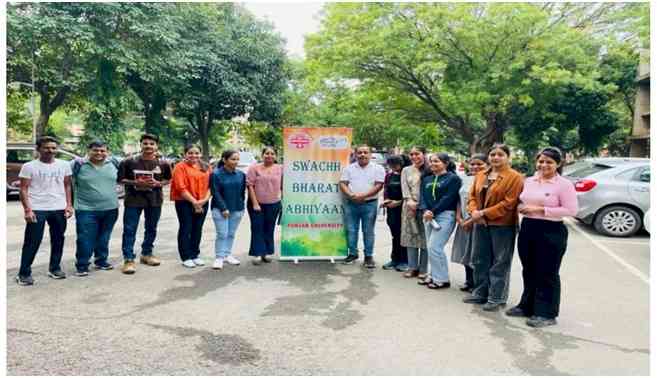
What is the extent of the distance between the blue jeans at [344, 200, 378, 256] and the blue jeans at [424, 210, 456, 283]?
1.10 metres

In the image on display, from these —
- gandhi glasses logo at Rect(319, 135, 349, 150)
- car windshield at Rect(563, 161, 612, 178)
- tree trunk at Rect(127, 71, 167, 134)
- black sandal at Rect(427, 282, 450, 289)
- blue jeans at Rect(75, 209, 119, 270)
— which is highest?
tree trunk at Rect(127, 71, 167, 134)

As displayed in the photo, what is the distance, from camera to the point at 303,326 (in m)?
4.23

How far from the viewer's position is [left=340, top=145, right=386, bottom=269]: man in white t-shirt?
635 cm

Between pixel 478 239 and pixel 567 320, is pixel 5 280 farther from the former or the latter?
pixel 567 320

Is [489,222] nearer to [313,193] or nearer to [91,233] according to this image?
[313,193]

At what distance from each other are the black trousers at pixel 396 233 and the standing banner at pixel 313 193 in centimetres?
71

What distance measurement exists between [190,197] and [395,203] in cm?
244

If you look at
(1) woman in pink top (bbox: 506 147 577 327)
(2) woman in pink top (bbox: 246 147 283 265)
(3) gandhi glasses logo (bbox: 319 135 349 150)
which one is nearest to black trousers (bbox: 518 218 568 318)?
(1) woman in pink top (bbox: 506 147 577 327)

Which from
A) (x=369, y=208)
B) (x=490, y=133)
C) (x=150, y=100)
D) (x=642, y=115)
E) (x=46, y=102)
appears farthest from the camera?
(x=642, y=115)

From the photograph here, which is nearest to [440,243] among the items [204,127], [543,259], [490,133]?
[543,259]

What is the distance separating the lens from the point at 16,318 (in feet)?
14.2

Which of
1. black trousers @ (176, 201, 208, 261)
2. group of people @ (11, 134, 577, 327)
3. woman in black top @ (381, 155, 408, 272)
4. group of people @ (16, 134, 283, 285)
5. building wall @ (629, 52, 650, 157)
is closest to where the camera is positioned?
group of people @ (11, 134, 577, 327)

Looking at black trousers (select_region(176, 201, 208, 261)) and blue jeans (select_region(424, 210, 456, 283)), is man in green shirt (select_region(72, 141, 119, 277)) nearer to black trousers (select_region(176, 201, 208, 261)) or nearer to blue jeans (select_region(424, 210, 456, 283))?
black trousers (select_region(176, 201, 208, 261))

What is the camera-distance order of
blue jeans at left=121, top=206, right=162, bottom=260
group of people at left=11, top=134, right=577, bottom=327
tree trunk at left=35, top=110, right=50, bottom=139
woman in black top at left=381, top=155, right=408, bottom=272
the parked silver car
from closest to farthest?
group of people at left=11, top=134, right=577, bottom=327 → blue jeans at left=121, top=206, right=162, bottom=260 → woman in black top at left=381, top=155, right=408, bottom=272 → the parked silver car → tree trunk at left=35, top=110, right=50, bottom=139
